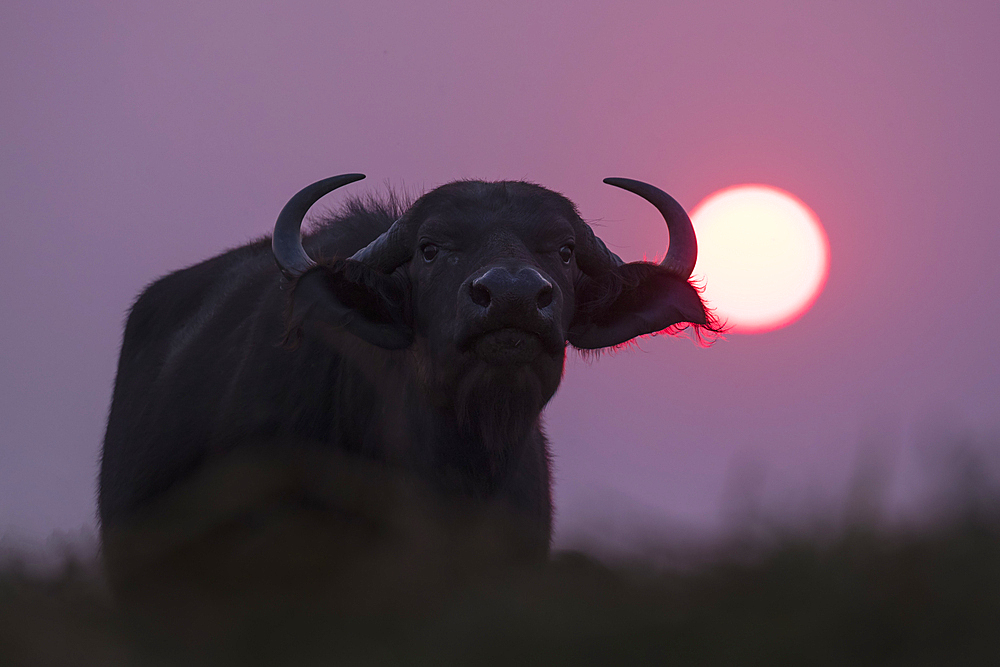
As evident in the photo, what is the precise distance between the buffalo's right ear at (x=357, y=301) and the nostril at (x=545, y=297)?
3.34 feet

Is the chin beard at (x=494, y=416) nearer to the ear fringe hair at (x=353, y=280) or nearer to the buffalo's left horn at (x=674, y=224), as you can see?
the ear fringe hair at (x=353, y=280)

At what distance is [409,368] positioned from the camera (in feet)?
15.3

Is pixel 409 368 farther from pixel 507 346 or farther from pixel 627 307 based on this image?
pixel 627 307

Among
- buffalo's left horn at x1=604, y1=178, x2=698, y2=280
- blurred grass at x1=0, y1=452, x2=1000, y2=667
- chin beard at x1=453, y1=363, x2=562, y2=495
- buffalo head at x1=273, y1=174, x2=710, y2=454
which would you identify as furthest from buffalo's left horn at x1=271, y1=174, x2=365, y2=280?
blurred grass at x1=0, y1=452, x2=1000, y2=667

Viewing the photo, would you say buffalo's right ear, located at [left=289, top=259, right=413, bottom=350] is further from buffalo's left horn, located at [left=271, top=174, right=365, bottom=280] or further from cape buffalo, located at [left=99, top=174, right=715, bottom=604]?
buffalo's left horn, located at [left=271, top=174, right=365, bottom=280]

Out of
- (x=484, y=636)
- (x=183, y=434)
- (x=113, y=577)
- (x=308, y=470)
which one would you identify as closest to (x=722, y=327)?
(x=308, y=470)

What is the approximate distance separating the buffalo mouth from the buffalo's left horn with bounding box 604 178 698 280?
5.08ft

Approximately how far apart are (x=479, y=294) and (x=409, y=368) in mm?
941

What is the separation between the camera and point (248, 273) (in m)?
6.19

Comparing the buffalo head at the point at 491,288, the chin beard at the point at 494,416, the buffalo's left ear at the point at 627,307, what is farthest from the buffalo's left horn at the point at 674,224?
the chin beard at the point at 494,416

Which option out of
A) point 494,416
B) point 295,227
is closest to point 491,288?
point 494,416

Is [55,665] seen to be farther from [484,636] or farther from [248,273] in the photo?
[248,273]

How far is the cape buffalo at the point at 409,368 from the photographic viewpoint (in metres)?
4.04

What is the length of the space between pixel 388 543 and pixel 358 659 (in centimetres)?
224
